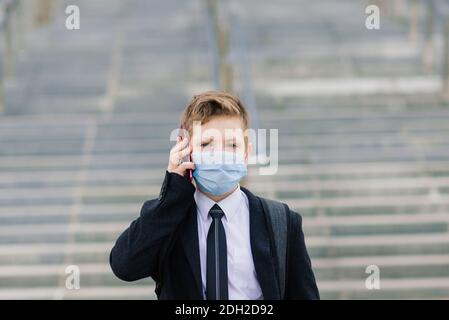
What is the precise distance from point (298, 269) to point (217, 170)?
1.18 feet

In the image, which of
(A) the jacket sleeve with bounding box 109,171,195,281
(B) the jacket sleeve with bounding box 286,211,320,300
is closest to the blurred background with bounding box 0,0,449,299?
(B) the jacket sleeve with bounding box 286,211,320,300

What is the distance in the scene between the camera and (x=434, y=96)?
9969mm

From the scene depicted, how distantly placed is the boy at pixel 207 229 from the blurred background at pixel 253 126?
4583mm

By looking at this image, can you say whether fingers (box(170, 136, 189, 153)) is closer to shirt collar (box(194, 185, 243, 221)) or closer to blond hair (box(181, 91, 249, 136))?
blond hair (box(181, 91, 249, 136))

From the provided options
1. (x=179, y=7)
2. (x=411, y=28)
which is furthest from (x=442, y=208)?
(x=179, y=7)

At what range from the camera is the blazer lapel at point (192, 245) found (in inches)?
100

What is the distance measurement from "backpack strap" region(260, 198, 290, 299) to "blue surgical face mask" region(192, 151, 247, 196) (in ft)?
0.38

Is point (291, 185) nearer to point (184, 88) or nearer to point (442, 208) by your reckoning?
point (442, 208)

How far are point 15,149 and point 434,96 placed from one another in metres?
3.86

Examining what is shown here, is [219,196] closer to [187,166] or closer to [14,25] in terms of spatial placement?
[187,166]

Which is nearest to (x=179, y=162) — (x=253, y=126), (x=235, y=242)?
(x=235, y=242)

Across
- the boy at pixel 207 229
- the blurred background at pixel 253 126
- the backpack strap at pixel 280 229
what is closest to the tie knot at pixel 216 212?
the boy at pixel 207 229

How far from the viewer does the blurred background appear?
752cm
